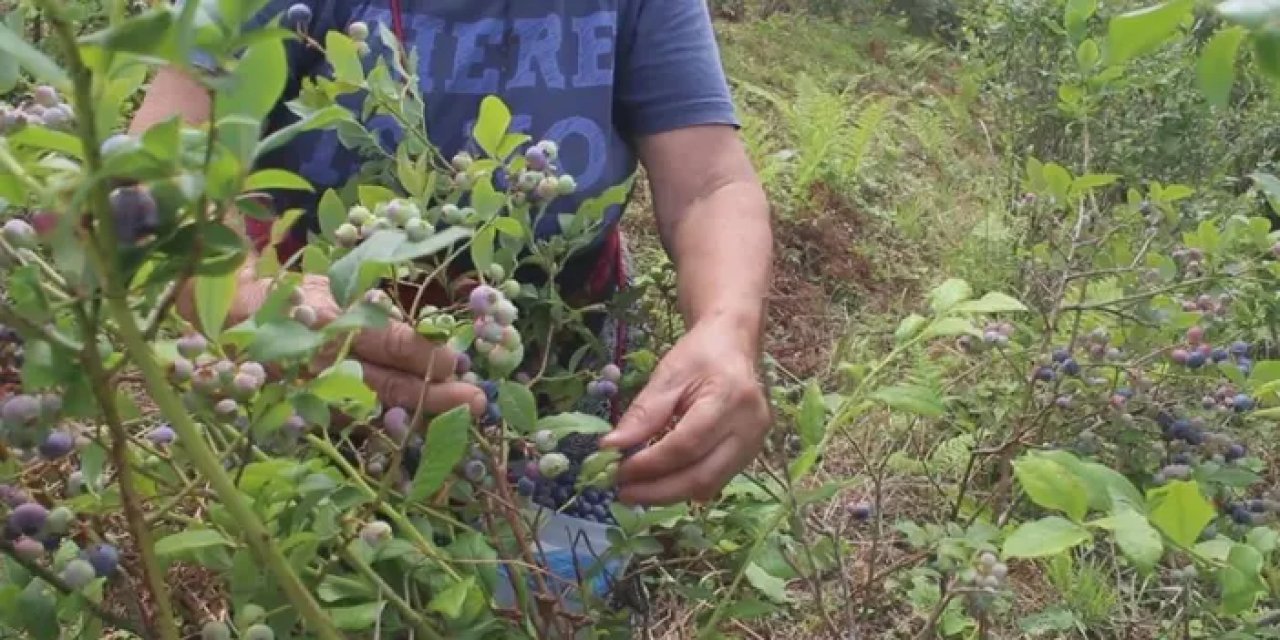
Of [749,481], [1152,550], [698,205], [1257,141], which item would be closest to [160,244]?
[1152,550]

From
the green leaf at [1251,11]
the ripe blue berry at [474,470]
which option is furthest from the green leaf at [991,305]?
the green leaf at [1251,11]

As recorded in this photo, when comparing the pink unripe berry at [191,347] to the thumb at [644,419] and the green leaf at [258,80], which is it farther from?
the thumb at [644,419]

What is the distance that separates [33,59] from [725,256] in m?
0.88

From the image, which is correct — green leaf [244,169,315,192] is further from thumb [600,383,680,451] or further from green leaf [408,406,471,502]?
thumb [600,383,680,451]

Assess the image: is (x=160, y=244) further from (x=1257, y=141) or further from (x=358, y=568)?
(x=1257, y=141)

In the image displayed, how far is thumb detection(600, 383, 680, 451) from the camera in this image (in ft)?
2.43

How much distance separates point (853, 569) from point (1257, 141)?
239 cm

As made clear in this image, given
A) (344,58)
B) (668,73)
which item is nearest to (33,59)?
(344,58)

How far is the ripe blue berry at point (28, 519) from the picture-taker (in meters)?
0.51

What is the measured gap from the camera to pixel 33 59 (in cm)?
34

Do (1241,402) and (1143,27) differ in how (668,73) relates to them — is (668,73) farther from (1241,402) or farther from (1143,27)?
(1143,27)

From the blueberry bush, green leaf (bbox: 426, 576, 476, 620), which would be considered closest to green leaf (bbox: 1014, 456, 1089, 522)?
the blueberry bush

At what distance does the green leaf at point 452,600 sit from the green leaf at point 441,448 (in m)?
0.06

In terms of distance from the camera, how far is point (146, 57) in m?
0.33
